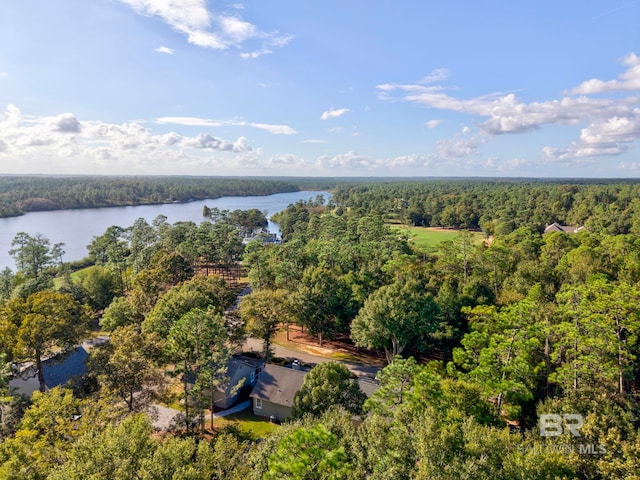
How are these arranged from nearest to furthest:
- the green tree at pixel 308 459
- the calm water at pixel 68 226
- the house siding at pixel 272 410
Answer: the green tree at pixel 308 459 → the house siding at pixel 272 410 → the calm water at pixel 68 226

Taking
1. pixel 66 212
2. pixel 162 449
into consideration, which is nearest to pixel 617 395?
pixel 162 449

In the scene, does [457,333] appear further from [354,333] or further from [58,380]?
[58,380]

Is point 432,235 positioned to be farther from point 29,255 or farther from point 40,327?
point 40,327

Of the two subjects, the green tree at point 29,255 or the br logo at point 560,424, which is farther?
the green tree at point 29,255

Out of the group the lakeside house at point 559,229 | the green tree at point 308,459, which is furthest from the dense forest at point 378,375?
the lakeside house at point 559,229

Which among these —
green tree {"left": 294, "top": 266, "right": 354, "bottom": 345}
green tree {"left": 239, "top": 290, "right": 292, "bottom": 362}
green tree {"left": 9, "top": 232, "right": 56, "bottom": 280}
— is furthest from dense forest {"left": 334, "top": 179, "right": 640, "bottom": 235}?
green tree {"left": 9, "top": 232, "right": 56, "bottom": 280}

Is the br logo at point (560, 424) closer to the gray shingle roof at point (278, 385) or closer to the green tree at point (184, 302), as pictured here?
the gray shingle roof at point (278, 385)
